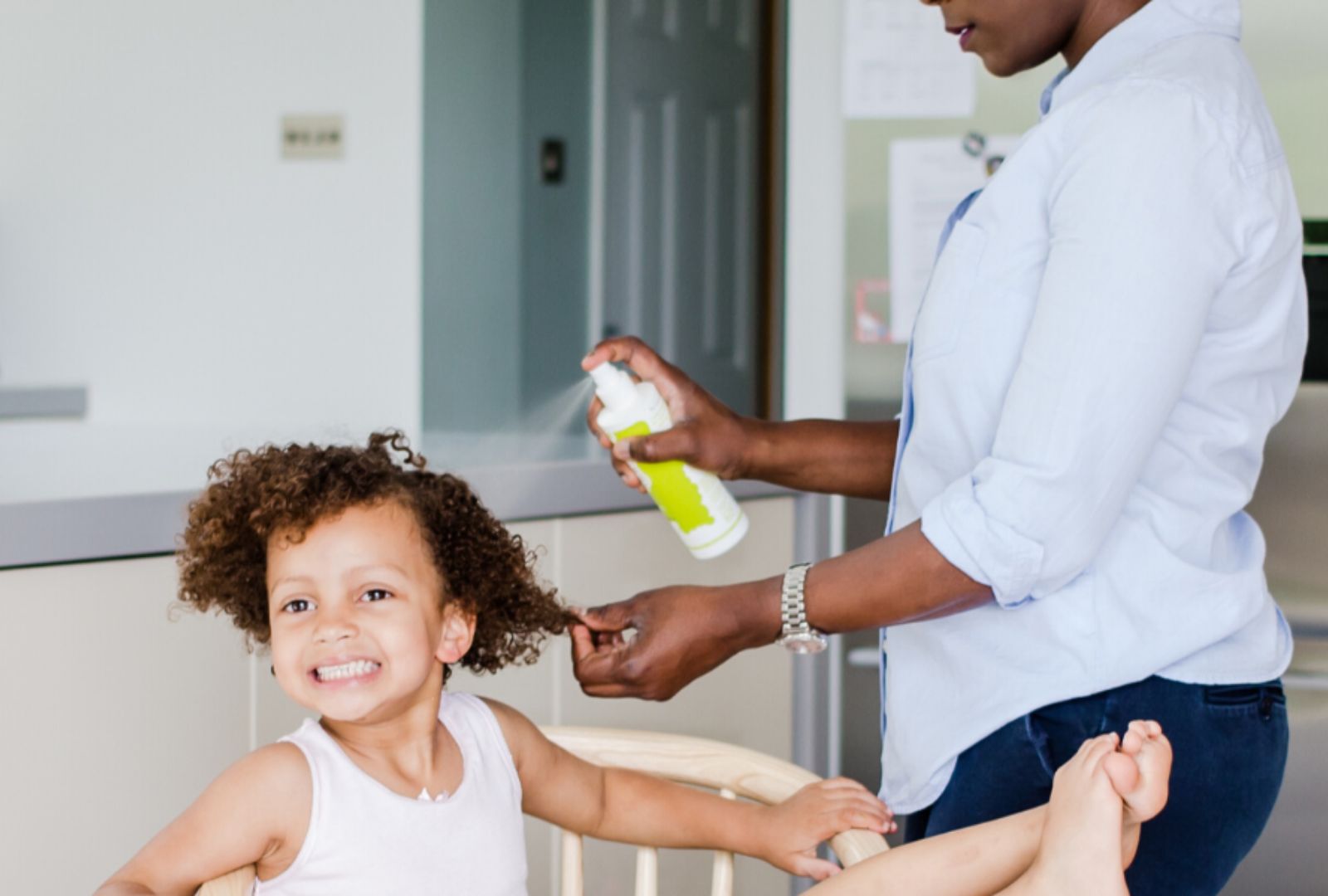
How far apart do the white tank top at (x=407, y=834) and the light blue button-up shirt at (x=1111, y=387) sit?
31 centimetres

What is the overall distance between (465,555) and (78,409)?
2023 mm

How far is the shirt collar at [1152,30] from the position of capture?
38.2 inches

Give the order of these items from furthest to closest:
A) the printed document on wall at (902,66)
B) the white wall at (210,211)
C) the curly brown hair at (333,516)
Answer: the white wall at (210,211) → the printed document on wall at (902,66) → the curly brown hair at (333,516)

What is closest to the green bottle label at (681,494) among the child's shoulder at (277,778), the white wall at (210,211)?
the child's shoulder at (277,778)

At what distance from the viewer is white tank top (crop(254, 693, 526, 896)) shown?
104 cm

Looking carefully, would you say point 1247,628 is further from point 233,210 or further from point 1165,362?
point 233,210

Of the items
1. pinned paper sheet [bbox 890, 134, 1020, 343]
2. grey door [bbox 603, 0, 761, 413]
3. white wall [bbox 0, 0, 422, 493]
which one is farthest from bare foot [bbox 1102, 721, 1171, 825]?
grey door [bbox 603, 0, 761, 413]

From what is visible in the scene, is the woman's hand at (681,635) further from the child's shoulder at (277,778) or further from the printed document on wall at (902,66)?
the printed document on wall at (902,66)

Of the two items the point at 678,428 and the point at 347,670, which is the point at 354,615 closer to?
the point at 347,670

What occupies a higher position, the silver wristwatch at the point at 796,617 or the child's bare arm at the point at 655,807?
the silver wristwatch at the point at 796,617

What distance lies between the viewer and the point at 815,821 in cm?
115

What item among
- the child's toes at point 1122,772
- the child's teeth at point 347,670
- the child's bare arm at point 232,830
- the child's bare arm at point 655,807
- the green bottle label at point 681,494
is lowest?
the child's bare arm at point 655,807

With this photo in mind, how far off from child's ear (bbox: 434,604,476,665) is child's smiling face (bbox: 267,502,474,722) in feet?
0.08

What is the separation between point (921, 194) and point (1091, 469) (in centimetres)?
123
